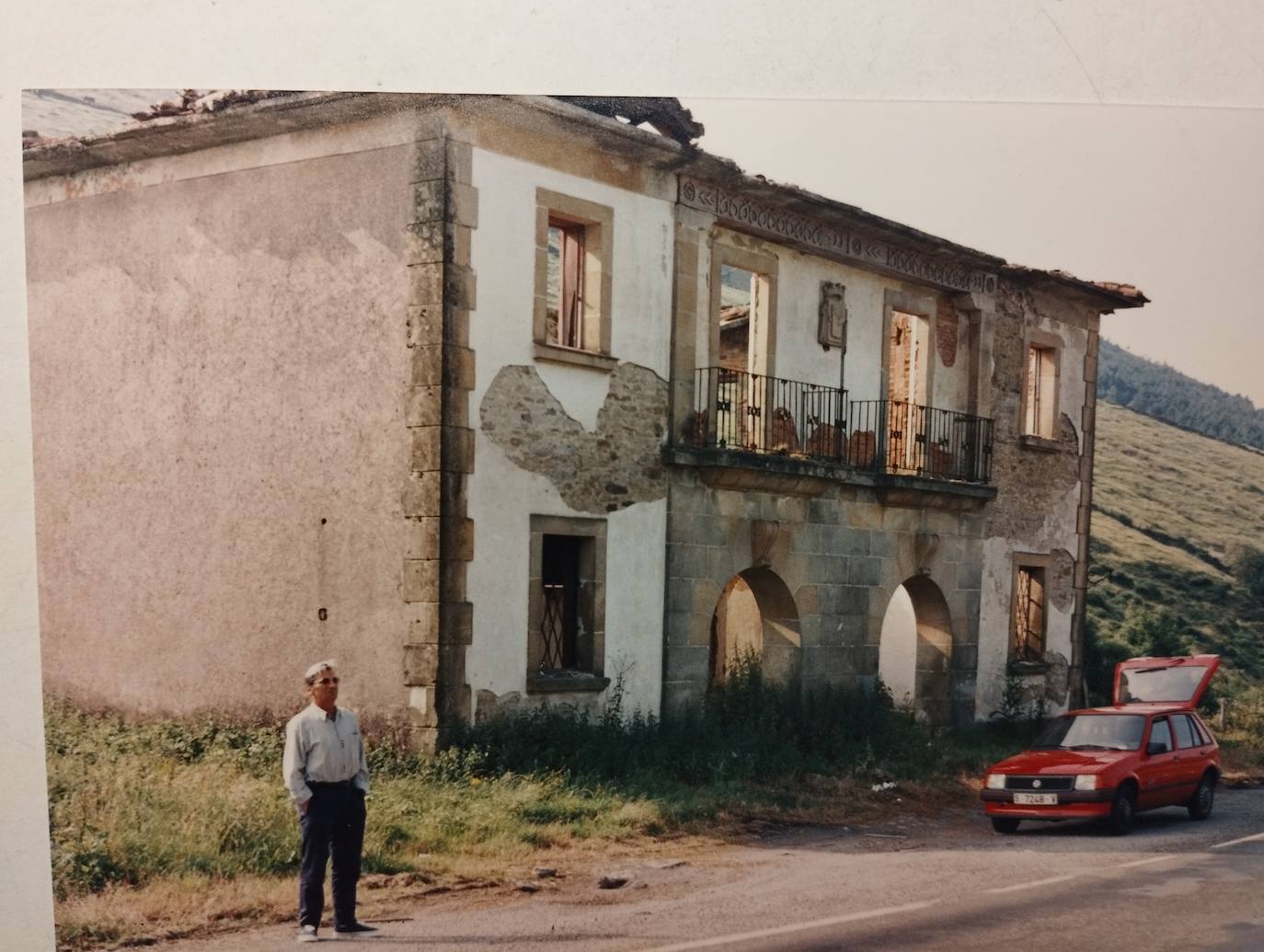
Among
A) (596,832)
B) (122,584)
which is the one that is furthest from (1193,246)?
(122,584)

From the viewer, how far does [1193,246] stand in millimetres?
5652

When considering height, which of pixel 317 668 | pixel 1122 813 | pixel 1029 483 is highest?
pixel 1029 483

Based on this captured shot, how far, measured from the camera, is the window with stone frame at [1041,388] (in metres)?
5.75

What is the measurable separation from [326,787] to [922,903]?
1975 millimetres

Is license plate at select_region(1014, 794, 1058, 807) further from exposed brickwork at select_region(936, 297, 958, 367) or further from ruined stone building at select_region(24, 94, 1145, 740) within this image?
exposed brickwork at select_region(936, 297, 958, 367)

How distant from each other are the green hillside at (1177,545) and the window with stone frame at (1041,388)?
23 cm

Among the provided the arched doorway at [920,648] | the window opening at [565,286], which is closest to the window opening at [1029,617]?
the arched doorway at [920,648]

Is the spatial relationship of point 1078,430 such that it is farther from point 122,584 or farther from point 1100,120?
point 122,584

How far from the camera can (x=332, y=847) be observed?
4863 mm

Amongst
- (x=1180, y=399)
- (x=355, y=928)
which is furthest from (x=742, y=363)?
(x=355, y=928)

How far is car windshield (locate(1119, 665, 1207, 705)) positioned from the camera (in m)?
5.49

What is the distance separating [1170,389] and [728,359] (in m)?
1.97

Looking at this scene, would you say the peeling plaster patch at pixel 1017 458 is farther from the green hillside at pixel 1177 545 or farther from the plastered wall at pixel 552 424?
the plastered wall at pixel 552 424

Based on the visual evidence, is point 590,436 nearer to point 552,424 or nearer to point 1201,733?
point 552,424
